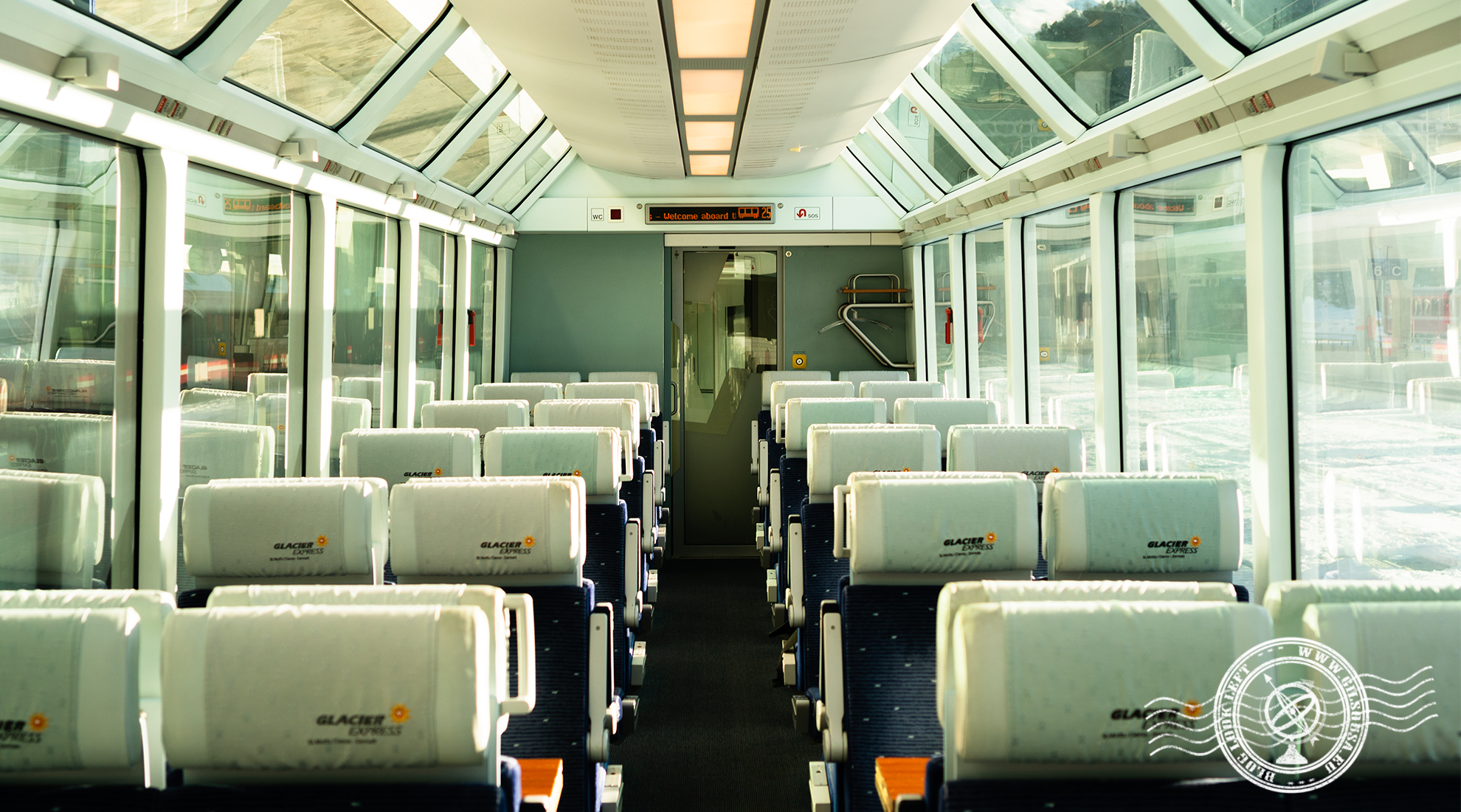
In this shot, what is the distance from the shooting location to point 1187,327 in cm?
475

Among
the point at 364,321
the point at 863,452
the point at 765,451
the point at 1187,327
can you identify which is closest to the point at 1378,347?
the point at 1187,327

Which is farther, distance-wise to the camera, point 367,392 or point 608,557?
point 367,392

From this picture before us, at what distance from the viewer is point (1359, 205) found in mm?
3479

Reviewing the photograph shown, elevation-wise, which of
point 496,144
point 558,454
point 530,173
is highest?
point 530,173

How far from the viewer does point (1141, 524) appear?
3074mm

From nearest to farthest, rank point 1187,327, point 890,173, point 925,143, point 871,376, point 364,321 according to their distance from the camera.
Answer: point 1187,327 → point 364,321 → point 925,143 → point 890,173 → point 871,376

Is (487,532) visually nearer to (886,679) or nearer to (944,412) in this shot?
(886,679)

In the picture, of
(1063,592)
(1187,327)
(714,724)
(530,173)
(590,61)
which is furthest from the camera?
(530,173)

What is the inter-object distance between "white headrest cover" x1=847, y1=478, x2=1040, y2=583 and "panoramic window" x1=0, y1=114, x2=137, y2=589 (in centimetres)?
274

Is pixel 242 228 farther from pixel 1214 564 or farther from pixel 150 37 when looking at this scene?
pixel 1214 564

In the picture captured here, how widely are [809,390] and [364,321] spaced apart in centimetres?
323

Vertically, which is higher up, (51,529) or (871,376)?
(871,376)

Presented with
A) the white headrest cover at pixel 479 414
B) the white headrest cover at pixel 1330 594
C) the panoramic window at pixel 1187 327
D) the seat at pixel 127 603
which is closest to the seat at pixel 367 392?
the white headrest cover at pixel 479 414

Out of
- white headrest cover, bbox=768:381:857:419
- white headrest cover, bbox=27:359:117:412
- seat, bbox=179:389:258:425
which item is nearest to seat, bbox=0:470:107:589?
white headrest cover, bbox=27:359:117:412
